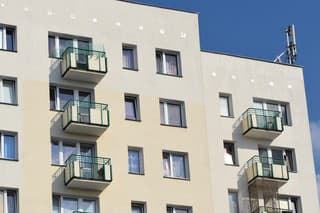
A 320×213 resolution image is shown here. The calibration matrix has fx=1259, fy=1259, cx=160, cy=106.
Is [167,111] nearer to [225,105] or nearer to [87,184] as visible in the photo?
[225,105]

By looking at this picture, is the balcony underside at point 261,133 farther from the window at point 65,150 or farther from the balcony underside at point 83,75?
the window at point 65,150

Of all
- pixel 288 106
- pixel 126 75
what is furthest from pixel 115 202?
pixel 288 106

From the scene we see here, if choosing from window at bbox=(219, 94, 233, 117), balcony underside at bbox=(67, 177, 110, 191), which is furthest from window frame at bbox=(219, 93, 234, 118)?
balcony underside at bbox=(67, 177, 110, 191)

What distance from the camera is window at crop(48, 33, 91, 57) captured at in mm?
63875

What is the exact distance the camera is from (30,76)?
205 feet

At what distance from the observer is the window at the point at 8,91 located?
203ft

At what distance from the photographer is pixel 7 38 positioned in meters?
63.3

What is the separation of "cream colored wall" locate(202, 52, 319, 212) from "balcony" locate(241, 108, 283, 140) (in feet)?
1.27

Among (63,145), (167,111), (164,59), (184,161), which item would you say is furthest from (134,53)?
(63,145)

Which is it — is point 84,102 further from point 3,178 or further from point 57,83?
→ point 3,178

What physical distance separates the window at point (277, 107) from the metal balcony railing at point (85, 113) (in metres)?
10.3

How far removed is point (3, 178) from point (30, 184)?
4.34ft

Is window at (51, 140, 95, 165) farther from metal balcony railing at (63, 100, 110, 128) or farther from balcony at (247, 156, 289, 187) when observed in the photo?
balcony at (247, 156, 289, 187)

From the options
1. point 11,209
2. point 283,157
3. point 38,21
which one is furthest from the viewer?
point 283,157
